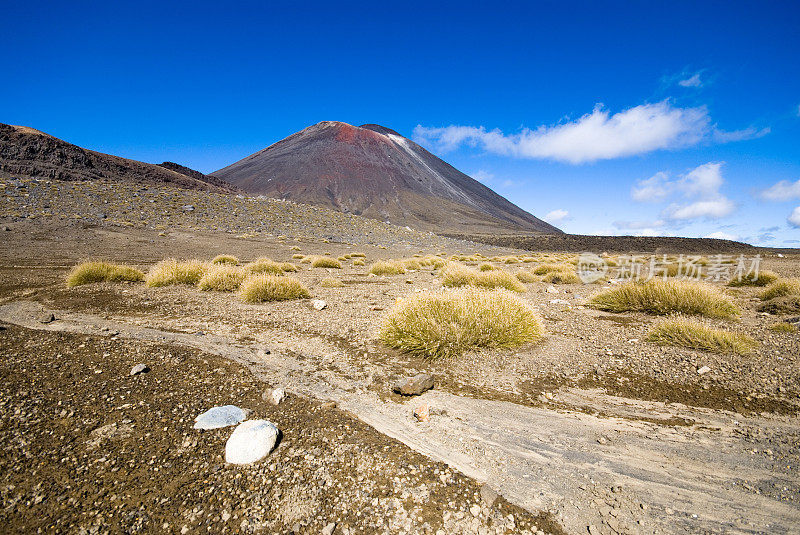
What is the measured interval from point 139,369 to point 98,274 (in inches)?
330

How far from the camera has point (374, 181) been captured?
442 ft

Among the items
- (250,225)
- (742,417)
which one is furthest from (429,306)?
(250,225)

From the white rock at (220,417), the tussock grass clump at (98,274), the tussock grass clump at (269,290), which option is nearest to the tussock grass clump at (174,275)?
the tussock grass clump at (98,274)

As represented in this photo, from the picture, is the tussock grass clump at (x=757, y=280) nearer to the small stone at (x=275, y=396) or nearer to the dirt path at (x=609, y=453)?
the dirt path at (x=609, y=453)

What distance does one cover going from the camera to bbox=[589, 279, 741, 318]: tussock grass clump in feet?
21.9

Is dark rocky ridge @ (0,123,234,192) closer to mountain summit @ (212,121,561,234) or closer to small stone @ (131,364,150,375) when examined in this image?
small stone @ (131,364,150,375)

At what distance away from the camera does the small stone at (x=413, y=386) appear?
3686mm

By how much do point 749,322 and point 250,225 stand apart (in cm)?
3257

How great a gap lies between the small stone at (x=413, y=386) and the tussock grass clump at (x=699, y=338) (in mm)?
3782

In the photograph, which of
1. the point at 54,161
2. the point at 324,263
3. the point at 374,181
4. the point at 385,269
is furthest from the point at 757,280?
the point at 374,181

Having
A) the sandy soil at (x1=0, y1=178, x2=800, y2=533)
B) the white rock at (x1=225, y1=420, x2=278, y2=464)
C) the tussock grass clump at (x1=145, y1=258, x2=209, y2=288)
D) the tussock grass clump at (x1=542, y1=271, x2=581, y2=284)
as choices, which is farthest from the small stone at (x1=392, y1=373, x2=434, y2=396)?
the tussock grass clump at (x1=542, y1=271, x2=581, y2=284)

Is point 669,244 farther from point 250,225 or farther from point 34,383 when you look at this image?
point 34,383

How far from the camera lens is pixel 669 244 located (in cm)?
5166

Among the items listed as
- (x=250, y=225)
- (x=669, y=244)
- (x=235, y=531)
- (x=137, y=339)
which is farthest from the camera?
(x=669, y=244)
